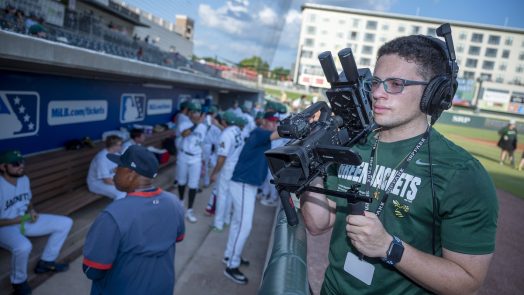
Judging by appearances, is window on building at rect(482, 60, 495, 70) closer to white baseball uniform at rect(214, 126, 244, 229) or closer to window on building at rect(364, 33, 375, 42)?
window on building at rect(364, 33, 375, 42)

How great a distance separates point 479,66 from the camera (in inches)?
2253

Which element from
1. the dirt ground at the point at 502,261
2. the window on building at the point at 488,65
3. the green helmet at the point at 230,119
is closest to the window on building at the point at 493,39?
the window on building at the point at 488,65

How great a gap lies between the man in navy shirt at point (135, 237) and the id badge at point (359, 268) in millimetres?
1502

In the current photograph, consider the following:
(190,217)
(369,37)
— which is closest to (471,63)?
(369,37)

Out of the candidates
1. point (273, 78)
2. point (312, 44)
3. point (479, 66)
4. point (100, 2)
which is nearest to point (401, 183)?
point (100, 2)

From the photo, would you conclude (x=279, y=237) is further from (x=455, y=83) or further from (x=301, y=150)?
(x=455, y=83)

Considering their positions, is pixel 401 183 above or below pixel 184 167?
above

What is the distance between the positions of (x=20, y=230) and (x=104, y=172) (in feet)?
6.23

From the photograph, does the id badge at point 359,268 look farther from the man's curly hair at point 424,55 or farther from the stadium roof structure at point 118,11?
the stadium roof structure at point 118,11

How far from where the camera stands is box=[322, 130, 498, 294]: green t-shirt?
117 centimetres

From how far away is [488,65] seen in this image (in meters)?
57.2

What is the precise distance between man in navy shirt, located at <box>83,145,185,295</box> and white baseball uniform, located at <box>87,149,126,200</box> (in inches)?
119

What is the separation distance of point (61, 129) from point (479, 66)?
2677 inches

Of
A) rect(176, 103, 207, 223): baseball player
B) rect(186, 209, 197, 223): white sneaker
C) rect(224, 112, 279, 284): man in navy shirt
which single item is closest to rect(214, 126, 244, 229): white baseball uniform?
rect(186, 209, 197, 223): white sneaker
